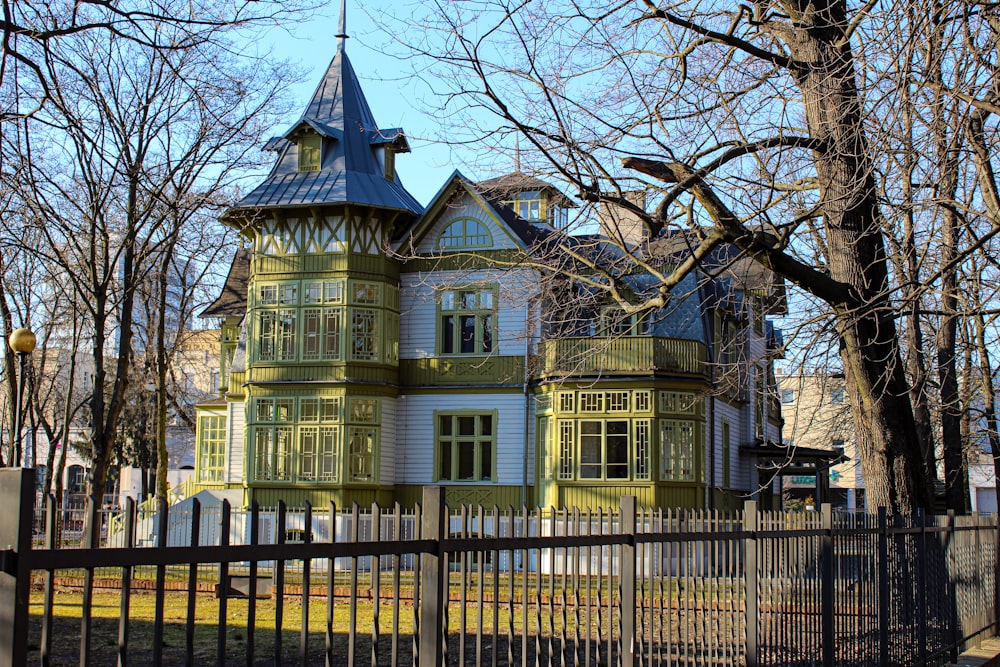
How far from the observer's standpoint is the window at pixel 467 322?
29719 mm

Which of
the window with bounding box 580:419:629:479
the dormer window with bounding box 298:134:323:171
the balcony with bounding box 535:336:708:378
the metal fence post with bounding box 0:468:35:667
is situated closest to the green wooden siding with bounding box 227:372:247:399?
the dormer window with bounding box 298:134:323:171

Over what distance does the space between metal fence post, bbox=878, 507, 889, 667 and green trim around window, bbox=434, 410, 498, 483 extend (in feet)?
65.6

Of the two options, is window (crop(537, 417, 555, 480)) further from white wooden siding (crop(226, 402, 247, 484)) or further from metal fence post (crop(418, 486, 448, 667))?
metal fence post (crop(418, 486, 448, 667))

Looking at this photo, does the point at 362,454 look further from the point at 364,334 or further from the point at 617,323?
the point at 617,323

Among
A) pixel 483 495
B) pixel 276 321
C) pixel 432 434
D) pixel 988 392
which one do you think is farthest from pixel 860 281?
pixel 276 321

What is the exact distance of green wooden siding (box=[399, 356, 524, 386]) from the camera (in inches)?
1155

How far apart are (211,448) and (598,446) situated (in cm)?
1524

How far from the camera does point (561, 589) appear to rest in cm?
783

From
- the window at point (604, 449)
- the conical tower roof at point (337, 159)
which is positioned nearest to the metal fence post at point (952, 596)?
the window at point (604, 449)

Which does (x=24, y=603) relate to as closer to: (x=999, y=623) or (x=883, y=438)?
(x=883, y=438)

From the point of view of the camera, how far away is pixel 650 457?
89.0ft

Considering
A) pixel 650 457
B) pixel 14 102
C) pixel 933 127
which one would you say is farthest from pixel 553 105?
pixel 650 457

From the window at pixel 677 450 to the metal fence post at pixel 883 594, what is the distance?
1767cm

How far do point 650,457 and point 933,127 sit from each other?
694 inches
